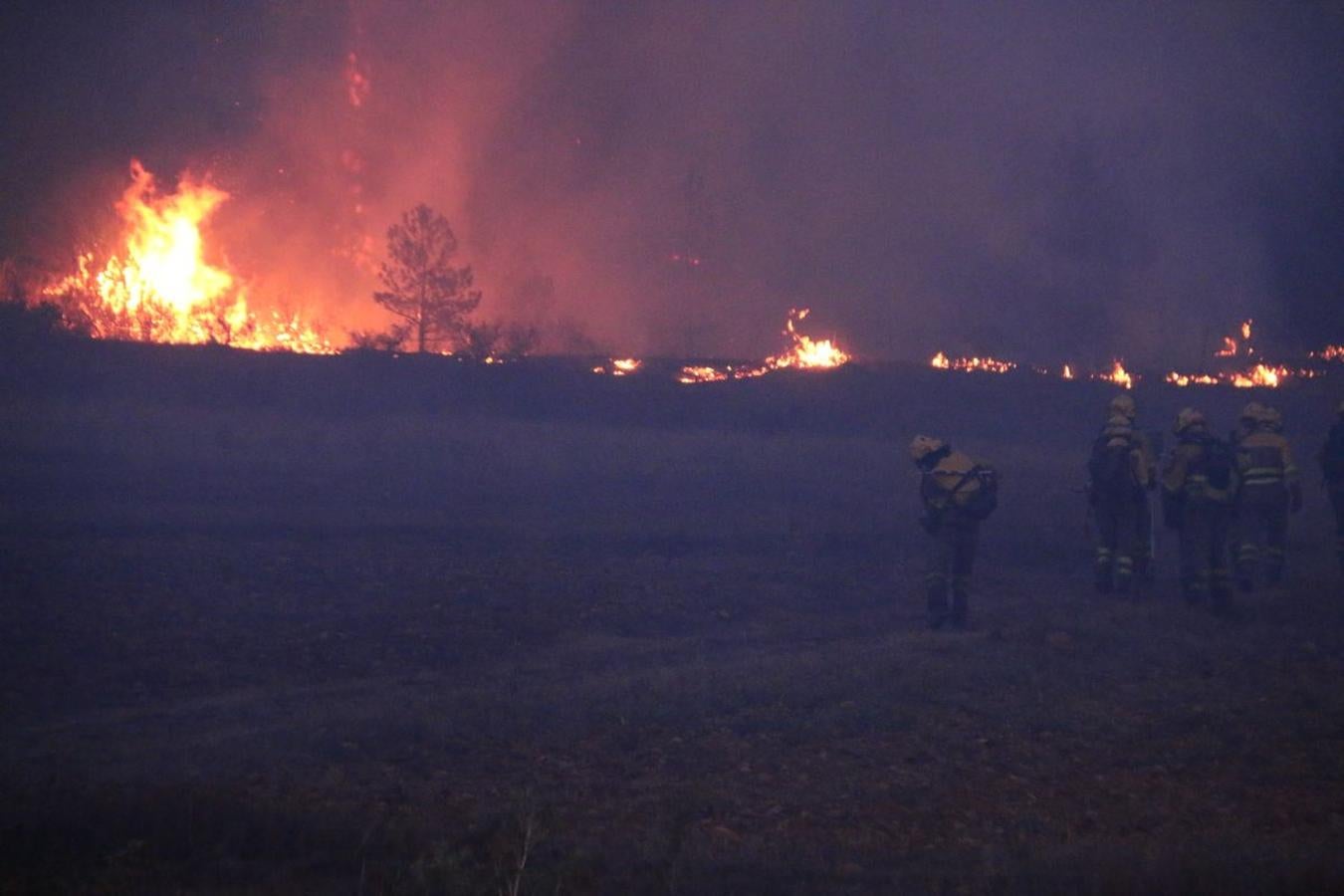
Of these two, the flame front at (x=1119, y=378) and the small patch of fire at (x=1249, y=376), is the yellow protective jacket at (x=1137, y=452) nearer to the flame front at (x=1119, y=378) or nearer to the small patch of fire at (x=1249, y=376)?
the flame front at (x=1119, y=378)

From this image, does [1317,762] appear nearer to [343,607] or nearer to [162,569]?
[343,607]

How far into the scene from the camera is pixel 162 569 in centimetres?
1459

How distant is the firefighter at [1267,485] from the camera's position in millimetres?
15977

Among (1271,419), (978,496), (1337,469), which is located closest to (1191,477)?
(1271,419)

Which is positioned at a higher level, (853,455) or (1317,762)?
(853,455)

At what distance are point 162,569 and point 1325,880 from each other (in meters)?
12.9

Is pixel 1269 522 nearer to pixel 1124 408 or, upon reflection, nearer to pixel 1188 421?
pixel 1188 421

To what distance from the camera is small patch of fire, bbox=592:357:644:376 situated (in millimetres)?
28219

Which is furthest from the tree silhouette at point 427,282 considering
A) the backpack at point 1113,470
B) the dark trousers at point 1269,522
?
the dark trousers at point 1269,522

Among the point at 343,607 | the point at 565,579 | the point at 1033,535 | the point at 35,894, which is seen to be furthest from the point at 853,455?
the point at 35,894

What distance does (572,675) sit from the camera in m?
10.8

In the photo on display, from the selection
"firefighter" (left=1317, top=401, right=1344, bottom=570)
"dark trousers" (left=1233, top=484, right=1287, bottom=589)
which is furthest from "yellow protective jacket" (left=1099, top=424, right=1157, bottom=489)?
"firefighter" (left=1317, top=401, right=1344, bottom=570)

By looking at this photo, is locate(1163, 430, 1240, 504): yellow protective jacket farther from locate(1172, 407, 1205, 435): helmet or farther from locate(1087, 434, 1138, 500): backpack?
locate(1087, 434, 1138, 500): backpack

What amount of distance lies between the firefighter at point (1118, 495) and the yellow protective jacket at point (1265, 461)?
2.20 m
